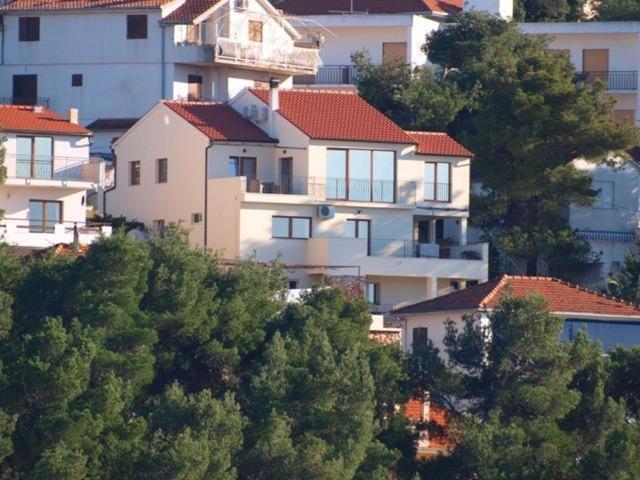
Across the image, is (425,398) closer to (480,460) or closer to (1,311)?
(480,460)

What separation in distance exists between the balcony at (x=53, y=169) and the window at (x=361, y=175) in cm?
663

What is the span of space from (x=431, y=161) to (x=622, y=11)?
2052 centimetres

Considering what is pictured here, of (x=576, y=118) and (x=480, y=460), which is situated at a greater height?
(x=576, y=118)

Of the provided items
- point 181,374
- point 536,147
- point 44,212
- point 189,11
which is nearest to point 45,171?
point 44,212

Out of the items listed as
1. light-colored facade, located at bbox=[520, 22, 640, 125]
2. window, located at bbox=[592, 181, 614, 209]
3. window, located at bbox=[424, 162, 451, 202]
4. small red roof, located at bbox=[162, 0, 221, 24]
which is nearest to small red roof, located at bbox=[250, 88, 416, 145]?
window, located at bbox=[424, 162, 451, 202]

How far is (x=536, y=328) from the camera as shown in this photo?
52.5 meters

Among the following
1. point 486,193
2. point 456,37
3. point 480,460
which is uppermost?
point 456,37

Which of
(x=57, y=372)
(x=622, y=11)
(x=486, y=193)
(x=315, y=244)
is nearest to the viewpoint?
(x=57, y=372)

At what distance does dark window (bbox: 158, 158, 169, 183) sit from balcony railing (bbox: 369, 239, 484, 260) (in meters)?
6.10

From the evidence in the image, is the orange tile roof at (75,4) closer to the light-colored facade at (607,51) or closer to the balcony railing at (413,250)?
the balcony railing at (413,250)

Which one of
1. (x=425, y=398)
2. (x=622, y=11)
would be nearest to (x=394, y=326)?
(x=425, y=398)

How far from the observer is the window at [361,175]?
69.6 meters

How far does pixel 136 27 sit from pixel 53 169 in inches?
439

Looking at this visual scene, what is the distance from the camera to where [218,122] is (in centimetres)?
6981
